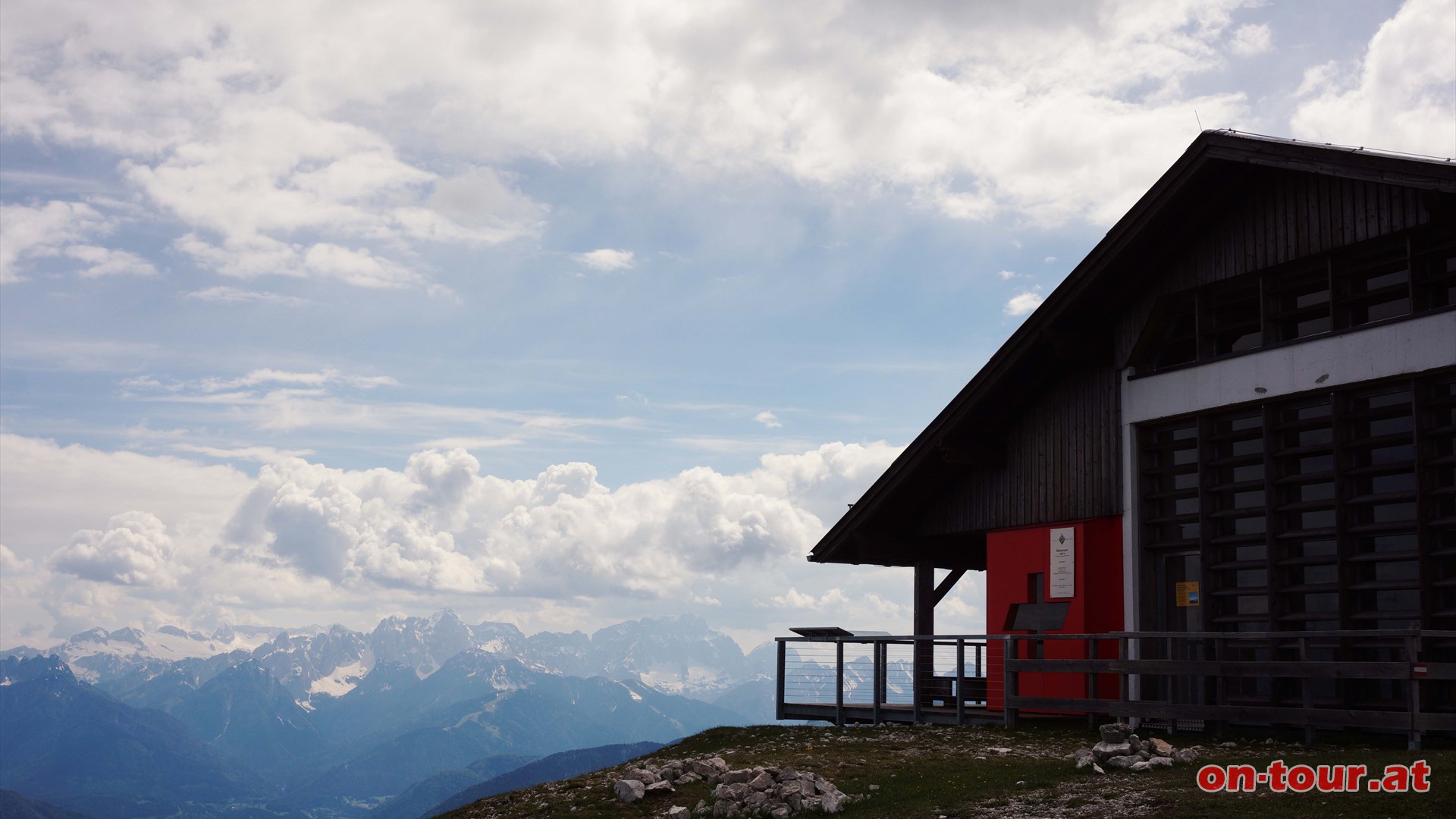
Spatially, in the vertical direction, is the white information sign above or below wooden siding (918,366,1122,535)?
below

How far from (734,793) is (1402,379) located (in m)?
9.72

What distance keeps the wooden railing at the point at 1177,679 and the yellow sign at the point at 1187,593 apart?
581mm

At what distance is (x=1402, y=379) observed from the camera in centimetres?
1549

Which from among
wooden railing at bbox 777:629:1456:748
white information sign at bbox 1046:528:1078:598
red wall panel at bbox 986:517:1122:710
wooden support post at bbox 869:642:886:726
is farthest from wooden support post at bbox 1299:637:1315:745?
wooden support post at bbox 869:642:886:726

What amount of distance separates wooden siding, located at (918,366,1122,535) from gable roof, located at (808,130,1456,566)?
62 cm

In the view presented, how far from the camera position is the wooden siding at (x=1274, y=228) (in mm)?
15562

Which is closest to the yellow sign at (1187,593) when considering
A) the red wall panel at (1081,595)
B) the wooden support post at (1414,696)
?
the red wall panel at (1081,595)

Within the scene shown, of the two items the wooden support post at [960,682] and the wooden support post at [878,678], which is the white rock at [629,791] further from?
the wooden support post at [878,678]

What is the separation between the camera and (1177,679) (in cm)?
1781

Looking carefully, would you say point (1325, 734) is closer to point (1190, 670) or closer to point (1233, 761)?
point (1190, 670)

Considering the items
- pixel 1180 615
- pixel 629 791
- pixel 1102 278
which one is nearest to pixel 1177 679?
pixel 1180 615

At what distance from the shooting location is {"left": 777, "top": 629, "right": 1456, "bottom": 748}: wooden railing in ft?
45.2

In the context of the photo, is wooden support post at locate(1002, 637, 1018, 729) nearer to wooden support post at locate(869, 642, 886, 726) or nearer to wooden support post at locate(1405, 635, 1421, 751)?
wooden support post at locate(869, 642, 886, 726)

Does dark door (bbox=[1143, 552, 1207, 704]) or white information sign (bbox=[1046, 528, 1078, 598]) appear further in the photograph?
white information sign (bbox=[1046, 528, 1078, 598])
